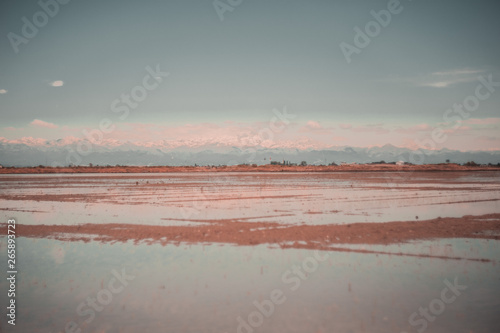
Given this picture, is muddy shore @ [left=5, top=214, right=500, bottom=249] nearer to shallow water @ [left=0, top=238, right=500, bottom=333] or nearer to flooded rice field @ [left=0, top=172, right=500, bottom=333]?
flooded rice field @ [left=0, top=172, right=500, bottom=333]

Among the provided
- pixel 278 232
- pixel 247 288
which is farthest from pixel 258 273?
pixel 278 232

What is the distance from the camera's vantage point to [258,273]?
35.6 ft

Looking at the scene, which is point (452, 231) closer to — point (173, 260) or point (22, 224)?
point (173, 260)

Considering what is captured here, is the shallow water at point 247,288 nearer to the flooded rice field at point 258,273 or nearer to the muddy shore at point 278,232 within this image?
the flooded rice field at point 258,273

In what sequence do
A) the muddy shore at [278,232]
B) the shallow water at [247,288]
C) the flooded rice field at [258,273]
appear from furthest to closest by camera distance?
the muddy shore at [278,232] < the flooded rice field at [258,273] < the shallow water at [247,288]

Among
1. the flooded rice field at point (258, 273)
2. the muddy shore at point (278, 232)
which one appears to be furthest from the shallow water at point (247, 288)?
the muddy shore at point (278, 232)

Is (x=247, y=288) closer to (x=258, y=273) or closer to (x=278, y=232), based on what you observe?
(x=258, y=273)

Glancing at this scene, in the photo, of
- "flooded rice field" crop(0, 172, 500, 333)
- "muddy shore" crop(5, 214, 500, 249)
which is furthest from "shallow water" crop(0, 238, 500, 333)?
"muddy shore" crop(5, 214, 500, 249)

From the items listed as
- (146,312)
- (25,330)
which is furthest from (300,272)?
(25,330)

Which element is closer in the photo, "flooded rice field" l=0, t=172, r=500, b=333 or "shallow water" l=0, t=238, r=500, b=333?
"shallow water" l=0, t=238, r=500, b=333

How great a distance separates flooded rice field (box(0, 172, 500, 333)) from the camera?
26.0 feet

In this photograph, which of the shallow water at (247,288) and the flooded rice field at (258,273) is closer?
the shallow water at (247,288)

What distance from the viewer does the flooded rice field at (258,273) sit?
7914 millimetres

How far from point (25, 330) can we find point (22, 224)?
1325 cm
